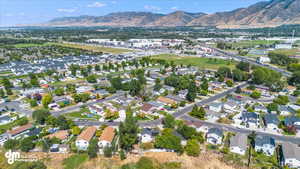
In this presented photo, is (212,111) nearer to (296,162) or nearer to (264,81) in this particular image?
(296,162)

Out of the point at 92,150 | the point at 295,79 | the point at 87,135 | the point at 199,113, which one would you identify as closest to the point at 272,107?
the point at 199,113

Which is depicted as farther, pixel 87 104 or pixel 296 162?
pixel 87 104

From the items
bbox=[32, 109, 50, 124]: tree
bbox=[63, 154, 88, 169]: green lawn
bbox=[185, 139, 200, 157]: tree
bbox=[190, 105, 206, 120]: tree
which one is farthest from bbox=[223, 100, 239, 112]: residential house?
bbox=[32, 109, 50, 124]: tree

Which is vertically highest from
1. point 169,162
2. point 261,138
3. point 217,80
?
point 217,80

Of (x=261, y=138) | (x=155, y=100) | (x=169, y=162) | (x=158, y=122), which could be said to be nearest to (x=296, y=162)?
(x=261, y=138)

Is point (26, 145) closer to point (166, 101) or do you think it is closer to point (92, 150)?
point (92, 150)

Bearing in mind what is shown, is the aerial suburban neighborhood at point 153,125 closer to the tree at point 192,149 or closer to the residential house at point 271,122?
the residential house at point 271,122
